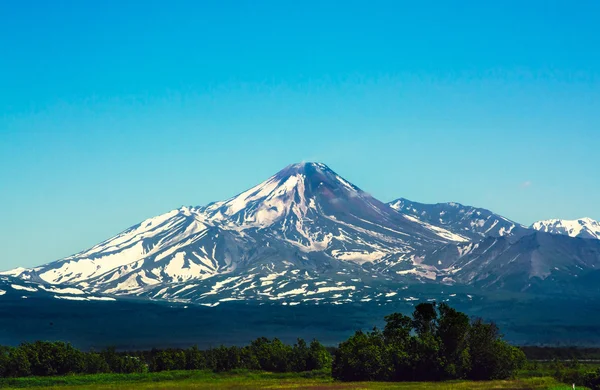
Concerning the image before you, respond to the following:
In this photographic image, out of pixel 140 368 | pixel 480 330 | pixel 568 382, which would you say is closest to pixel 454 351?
pixel 480 330

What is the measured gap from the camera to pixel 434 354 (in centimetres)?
11094

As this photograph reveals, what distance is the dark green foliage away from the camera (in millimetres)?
111188

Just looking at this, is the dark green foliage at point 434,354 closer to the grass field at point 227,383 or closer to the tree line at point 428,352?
the tree line at point 428,352

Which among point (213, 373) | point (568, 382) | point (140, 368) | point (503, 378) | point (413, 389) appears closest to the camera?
point (413, 389)

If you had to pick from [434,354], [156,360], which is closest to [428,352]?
[434,354]

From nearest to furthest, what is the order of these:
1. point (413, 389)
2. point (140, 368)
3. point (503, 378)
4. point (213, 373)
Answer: point (413, 389) → point (503, 378) → point (213, 373) → point (140, 368)

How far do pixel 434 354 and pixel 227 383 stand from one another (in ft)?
87.3

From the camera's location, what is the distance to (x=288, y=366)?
142m

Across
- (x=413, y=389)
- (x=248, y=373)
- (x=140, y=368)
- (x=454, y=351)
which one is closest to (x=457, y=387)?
(x=413, y=389)

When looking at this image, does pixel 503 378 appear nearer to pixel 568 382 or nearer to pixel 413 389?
pixel 568 382

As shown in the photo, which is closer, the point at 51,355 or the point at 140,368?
the point at 51,355

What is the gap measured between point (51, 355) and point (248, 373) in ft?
99.4

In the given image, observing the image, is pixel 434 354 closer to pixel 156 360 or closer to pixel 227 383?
pixel 227 383

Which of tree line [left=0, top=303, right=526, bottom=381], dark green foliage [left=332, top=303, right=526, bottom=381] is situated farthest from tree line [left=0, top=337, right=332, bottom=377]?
dark green foliage [left=332, top=303, right=526, bottom=381]
